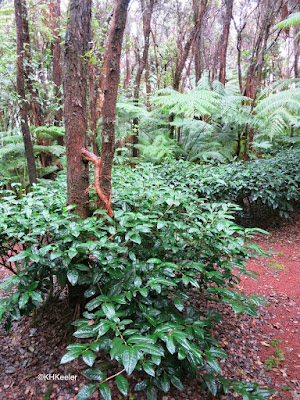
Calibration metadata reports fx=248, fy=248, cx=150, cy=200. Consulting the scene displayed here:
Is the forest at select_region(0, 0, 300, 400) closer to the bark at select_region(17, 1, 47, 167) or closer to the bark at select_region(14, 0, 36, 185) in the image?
the bark at select_region(14, 0, 36, 185)

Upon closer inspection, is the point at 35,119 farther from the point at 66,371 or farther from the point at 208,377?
the point at 208,377

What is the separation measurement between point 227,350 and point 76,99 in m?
2.01

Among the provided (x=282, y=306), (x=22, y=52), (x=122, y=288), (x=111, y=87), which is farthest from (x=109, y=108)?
(x=22, y=52)

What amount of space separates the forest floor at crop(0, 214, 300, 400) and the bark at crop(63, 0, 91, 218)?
0.92 metres

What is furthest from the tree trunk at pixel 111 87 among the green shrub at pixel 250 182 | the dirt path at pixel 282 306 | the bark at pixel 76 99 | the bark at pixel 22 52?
the bark at pixel 22 52

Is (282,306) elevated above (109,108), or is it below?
below

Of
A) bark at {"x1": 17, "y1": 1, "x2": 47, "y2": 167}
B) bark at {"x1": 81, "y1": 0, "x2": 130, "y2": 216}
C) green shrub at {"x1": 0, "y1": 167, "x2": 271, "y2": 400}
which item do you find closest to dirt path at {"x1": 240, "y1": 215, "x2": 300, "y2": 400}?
green shrub at {"x1": 0, "y1": 167, "x2": 271, "y2": 400}

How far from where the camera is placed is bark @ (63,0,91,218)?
62.4 inches

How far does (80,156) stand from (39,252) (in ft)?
2.34

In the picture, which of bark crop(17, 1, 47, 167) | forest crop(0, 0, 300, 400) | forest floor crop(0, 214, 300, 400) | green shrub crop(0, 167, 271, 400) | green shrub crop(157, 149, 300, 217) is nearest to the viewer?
green shrub crop(0, 167, 271, 400)

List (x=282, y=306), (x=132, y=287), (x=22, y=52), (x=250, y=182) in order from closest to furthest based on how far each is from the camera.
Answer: (x=132, y=287), (x=282, y=306), (x=250, y=182), (x=22, y=52)

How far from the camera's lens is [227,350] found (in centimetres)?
175

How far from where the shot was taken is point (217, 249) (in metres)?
1.58

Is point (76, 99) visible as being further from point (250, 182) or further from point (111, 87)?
point (250, 182)
